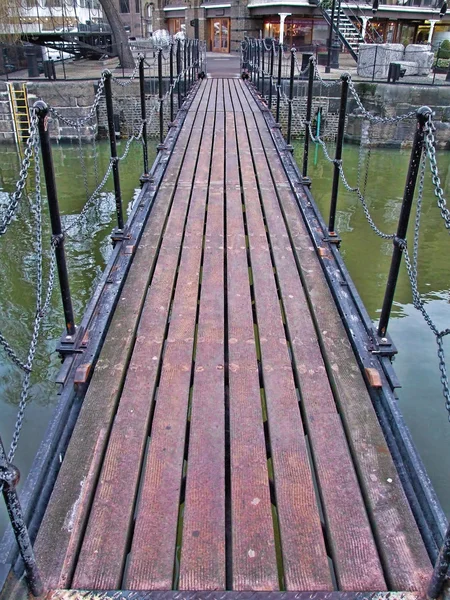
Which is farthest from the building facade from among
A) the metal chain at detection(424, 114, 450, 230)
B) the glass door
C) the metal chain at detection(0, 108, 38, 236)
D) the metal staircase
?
the metal chain at detection(0, 108, 38, 236)

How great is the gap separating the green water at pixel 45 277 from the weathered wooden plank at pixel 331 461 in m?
2.23

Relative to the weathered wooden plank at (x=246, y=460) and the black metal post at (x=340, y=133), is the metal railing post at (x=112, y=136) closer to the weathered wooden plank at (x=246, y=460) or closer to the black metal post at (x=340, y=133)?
the weathered wooden plank at (x=246, y=460)

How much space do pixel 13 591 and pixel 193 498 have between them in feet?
2.46

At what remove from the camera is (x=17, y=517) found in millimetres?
1544

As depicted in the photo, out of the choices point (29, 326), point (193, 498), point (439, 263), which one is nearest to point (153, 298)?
point (193, 498)

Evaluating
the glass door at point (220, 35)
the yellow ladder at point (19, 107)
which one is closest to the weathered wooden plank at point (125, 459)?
the yellow ladder at point (19, 107)

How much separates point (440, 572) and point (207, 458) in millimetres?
1070

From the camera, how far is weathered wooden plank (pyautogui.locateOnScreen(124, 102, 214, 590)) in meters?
1.96

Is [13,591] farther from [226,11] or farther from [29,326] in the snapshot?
[226,11]

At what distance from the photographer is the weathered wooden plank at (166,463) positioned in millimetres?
1963

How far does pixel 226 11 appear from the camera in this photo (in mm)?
26312

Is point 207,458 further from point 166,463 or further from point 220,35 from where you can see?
point 220,35

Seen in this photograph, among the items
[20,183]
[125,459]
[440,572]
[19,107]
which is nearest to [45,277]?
[20,183]

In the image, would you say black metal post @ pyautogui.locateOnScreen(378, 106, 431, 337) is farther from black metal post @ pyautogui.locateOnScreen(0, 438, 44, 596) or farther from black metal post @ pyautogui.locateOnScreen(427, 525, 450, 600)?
black metal post @ pyautogui.locateOnScreen(0, 438, 44, 596)
